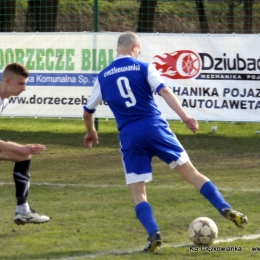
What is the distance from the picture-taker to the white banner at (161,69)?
13492 millimetres

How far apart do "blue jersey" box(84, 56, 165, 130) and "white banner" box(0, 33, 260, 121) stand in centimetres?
760

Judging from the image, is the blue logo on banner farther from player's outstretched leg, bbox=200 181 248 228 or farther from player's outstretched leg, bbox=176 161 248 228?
player's outstretched leg, bbox=200 181 248 228

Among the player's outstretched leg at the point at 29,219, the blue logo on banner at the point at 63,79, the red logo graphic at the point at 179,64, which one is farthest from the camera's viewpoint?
the blue logo on banner at the point at 63,79

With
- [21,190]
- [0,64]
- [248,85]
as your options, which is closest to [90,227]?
[21,190]

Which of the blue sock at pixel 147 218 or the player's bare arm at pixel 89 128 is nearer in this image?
the blue sock at pixel 147 218

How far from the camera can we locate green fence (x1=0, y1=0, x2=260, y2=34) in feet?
55.5

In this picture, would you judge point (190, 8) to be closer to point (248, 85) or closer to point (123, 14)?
point (123, 14)

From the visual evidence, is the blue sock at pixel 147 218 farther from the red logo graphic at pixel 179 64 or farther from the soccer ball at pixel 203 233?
the red logo graphic at pixel 179 64

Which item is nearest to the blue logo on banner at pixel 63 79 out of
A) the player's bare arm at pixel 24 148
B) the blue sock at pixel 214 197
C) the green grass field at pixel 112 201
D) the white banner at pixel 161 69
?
the white banner at pixel 161 69

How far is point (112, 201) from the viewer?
809cm

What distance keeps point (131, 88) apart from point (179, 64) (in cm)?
784

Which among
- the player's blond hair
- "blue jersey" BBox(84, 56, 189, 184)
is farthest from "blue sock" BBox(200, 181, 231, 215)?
the player's blond hair

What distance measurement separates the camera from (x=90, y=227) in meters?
6.84

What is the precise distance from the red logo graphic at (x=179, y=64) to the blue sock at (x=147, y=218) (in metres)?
7.93
